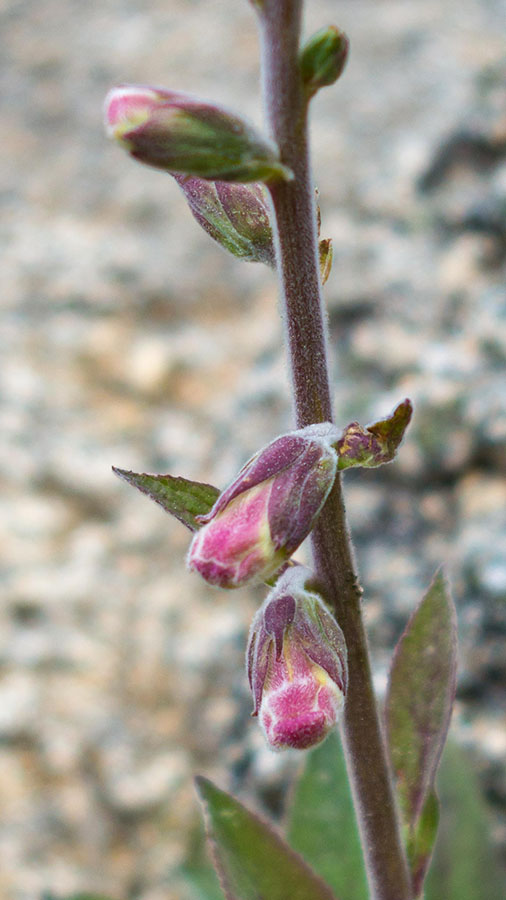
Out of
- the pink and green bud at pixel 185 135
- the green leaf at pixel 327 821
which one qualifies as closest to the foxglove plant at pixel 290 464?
the pink and green bud at pixel 185 135

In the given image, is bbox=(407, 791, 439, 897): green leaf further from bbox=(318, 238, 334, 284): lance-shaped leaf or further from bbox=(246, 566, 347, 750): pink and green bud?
bbox=(318, 238, 334, 284): lance-shaped leaf

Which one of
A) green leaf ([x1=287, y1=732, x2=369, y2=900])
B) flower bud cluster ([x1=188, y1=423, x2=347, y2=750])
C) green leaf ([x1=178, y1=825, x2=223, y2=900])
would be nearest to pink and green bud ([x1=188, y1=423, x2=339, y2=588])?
flower bud cluster ([x1=188, y1=423, x2=347, y2=750])

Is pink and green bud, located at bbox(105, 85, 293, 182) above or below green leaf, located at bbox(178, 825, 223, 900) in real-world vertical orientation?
Answer: above

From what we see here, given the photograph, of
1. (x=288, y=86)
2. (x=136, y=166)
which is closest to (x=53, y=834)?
(x=288, y=86)

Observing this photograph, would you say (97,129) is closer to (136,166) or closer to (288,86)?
(136,166)

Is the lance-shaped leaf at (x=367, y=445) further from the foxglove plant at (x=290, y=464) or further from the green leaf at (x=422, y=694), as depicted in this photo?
the green leaf at (x=422, y=694)
